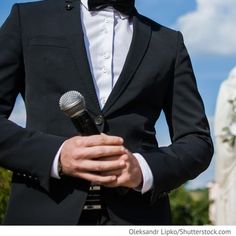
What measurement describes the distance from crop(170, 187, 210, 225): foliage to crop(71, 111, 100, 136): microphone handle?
23.0 feet

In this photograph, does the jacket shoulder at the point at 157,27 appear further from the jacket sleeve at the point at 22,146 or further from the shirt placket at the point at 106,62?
the jacket sleeve at the point at 22,146

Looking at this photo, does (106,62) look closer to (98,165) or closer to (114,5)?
(114,5)

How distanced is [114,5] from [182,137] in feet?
1.28

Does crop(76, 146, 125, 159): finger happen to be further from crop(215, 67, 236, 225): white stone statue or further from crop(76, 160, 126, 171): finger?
crop(215, 67, 236, 225): white stone statue

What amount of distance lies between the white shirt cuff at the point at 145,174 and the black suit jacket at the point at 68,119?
2 cm

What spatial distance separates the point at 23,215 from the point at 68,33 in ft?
1.56

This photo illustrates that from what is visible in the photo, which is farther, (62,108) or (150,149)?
(150,149)

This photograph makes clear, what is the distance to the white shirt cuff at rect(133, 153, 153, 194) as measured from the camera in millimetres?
2121

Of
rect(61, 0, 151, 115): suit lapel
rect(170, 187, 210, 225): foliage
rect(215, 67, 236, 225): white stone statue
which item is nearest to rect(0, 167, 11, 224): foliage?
rect(215, 67, 236, 225): white stone statue

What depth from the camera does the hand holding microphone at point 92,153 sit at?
6.59ft

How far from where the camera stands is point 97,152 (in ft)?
6.59

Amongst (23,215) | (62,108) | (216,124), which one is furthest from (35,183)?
(216,124)

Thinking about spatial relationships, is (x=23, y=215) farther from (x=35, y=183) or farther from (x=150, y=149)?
(x=150, y=149)
